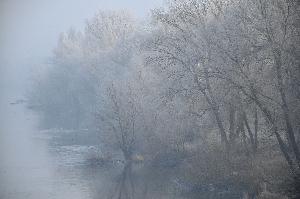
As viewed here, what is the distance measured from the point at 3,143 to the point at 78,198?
30965mm

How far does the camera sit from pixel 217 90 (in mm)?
34625

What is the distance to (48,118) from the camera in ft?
309

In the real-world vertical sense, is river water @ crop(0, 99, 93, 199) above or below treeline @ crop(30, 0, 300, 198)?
below

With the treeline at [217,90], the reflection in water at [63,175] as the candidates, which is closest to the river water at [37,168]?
the reflection in water at [63,175]

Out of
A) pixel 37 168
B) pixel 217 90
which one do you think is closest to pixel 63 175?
pixel 37 168

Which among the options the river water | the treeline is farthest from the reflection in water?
the treeline

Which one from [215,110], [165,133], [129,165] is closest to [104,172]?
[129,165]

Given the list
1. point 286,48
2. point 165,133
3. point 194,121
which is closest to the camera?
point 286,48

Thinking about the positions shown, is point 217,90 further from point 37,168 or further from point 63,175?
point 37,168

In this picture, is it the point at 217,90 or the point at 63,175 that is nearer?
the point at 217,90

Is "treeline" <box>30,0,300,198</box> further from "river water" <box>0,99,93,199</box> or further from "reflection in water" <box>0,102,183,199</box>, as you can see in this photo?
"river water" <box>0,99,93,199</box>

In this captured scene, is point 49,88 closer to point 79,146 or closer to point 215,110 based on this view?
point 79,146

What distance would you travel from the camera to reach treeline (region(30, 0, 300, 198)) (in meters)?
29.1

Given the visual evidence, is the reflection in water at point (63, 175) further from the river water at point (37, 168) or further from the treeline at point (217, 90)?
the treeline at point (217, 90)
